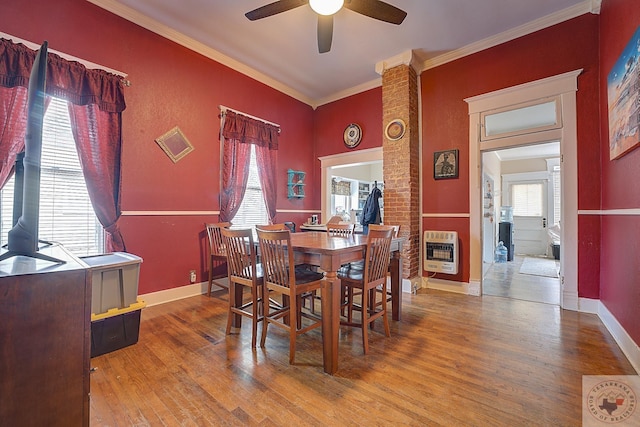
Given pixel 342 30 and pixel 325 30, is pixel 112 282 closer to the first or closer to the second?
pixel 325 30

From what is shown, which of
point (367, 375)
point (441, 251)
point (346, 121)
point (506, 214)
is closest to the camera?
point (367, 375)

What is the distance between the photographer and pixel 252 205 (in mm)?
4305

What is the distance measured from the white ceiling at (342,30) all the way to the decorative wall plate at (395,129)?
83 centimetres

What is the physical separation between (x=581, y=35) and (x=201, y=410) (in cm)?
474

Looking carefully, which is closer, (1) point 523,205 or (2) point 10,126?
(2) point 10,126

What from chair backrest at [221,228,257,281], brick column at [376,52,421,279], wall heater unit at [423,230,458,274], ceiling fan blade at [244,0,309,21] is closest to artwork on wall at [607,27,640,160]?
wall heater unit at [423,230,458,274]

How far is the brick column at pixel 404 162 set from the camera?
12.4 ft

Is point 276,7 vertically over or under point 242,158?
over

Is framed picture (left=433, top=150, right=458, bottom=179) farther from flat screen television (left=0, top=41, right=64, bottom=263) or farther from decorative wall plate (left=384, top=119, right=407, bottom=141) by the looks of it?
flat screen television (left=0, top=41, right=64, bottom=263)

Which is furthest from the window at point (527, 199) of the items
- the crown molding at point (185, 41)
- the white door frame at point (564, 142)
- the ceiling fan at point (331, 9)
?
→ the ceiling fan at point (331, 9)

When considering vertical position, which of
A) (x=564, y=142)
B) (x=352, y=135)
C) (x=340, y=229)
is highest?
(x=352, y=135)

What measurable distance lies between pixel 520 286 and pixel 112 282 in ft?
15.8

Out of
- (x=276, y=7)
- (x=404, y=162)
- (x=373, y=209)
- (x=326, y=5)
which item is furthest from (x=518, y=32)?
(x=276, y=7)

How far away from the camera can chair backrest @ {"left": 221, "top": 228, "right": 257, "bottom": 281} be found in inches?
84.8
